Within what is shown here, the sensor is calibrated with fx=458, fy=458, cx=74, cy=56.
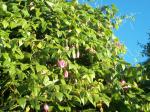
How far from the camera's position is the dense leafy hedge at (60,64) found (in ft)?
13.6

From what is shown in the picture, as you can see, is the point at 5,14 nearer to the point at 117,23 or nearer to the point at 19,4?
the point at 19,4

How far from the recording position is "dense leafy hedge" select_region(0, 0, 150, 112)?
415cm

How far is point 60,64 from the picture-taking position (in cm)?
442

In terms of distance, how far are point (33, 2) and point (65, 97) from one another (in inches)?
50.2

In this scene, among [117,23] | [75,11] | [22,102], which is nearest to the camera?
[22,102]

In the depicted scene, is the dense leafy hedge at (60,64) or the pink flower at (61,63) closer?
the dense leafy hedge at (60,64)

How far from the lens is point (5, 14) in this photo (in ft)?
15.4

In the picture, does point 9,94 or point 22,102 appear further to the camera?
point 9,94

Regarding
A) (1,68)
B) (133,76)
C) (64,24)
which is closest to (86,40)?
(64,24)

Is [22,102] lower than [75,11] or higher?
lower

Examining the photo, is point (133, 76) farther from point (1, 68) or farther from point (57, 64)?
point (1, 68)

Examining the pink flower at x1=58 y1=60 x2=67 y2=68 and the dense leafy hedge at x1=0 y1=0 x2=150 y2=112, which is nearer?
the dense leafy hedge at x1=0 y1=0 x2=150 y2=112

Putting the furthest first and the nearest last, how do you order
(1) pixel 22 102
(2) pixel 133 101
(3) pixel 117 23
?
(3) pixel 117 23
(2) pixel 133 101
(1) pixel 22 102

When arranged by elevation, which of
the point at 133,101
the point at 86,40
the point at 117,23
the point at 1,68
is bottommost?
the point at 133,101
